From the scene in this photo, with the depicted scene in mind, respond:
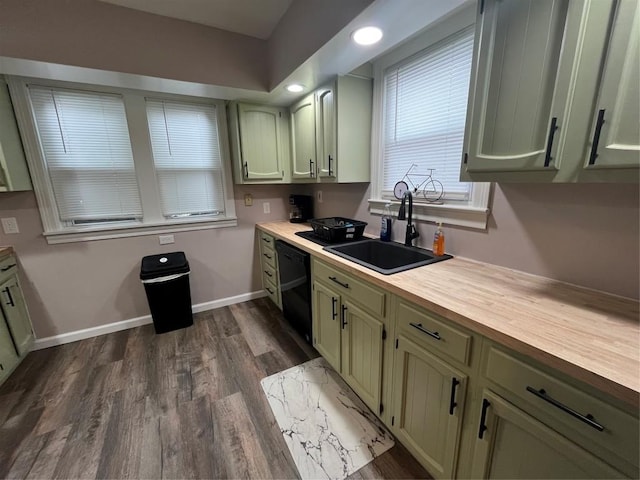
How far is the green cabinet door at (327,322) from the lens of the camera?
1697 mm

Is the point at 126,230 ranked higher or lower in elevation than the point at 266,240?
higher

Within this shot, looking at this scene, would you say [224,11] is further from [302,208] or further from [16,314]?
[16,314]

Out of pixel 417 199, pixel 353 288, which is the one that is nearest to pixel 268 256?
pixel 353 288

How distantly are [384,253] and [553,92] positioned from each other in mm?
1283

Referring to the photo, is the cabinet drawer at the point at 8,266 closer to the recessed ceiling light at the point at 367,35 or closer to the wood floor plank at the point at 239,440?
the wood floor plank at the point at 239,440

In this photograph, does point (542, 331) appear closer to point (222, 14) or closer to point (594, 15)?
point (594, 15)

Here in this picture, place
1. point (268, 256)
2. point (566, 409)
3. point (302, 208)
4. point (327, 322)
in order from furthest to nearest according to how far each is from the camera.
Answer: point (302, 208), point (268, 256), point (327, 322), point (566, 409)

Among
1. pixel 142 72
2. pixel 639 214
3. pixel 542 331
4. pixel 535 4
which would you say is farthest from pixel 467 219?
pixel 142 72

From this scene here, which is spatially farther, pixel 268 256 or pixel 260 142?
pixel 268 256

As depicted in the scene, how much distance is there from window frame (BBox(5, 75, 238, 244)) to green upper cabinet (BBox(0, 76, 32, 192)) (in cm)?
3

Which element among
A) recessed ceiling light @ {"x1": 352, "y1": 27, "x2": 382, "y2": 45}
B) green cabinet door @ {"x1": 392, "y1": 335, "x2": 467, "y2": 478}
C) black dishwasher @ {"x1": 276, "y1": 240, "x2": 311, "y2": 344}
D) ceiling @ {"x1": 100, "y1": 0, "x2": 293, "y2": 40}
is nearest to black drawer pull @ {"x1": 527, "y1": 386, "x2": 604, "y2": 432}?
green cabinet door @ {"x1": 392, "y1": 335, "x2": 467, "y2": 478}

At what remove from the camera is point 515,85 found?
97 centimetres

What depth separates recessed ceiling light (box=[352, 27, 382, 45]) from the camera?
1.36 metres

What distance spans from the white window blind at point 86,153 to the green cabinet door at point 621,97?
3018 millimetres
